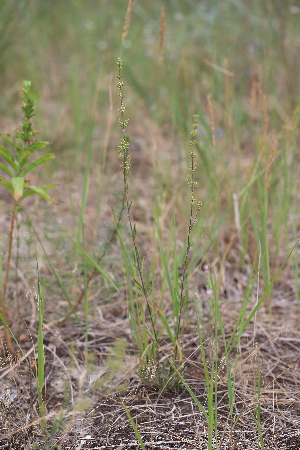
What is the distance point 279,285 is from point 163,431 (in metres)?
0.96

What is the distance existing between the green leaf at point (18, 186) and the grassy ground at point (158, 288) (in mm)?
151

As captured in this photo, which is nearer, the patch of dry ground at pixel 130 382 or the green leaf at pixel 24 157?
the patch of dry ground at pixel 130 382

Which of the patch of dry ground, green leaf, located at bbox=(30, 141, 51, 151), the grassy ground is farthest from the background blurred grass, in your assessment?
green leaf, located at bbox=(30, 141, 51, 151)

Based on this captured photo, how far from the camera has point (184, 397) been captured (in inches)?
47.7

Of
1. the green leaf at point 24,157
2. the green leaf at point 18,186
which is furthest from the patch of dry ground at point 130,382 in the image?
the green leaf at point 24,157

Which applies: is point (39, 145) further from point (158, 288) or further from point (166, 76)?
point (166, 76)

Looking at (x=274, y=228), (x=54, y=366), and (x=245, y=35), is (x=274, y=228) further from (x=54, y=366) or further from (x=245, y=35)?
(x=245, y=35)

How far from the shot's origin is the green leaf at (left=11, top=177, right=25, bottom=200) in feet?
3.60

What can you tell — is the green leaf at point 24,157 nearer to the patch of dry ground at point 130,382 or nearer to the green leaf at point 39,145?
the green leaf at point 39,145

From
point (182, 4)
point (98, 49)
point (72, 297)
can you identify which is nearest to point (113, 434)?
point (72, 297)

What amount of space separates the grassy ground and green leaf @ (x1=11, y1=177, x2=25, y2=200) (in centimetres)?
15

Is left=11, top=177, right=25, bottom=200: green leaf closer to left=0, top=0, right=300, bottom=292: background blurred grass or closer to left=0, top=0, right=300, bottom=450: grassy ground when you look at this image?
left=0, top=0, right=300, bottom=450: grassy ground

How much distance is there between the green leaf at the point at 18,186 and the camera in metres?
1.10

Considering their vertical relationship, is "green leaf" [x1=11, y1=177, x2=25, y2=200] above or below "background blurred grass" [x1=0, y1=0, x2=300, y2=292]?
below
